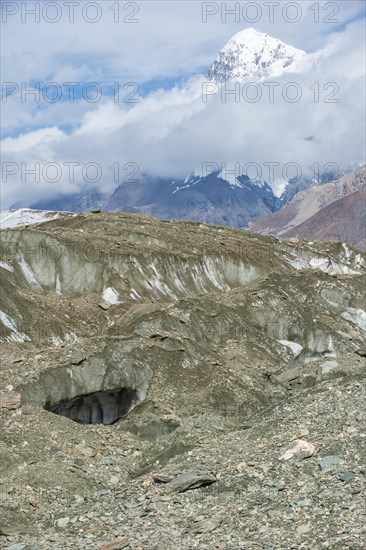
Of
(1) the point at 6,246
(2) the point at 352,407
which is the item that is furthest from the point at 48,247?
(2) the point at 352,407

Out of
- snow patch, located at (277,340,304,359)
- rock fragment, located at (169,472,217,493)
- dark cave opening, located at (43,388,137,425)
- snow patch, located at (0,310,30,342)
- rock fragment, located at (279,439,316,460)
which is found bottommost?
snow patch, located at (277,340,304,359)

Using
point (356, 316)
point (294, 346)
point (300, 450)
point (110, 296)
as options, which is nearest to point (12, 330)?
point (110, 296)

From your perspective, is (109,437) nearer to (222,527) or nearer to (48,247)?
(222,527)

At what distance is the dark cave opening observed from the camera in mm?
38719

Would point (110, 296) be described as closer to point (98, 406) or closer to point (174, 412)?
point (98, 406)

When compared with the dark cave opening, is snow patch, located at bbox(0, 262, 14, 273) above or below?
below

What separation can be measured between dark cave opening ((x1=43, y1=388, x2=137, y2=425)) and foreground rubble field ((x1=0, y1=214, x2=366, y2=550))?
0.07 m

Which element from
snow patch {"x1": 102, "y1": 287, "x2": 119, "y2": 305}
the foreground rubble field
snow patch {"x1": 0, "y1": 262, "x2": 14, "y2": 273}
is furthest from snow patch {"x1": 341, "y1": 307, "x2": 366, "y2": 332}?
snow patch {"x1": 0, "y1": 262, "x2": 14, "y2": 273}

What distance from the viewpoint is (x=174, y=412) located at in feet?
129

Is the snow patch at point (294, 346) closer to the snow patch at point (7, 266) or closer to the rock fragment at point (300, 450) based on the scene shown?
the snow patch at point (7, 266)

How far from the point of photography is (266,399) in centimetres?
4222

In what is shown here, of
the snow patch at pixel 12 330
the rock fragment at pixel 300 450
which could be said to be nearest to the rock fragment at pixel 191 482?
the rock fragment at pixel 300 450

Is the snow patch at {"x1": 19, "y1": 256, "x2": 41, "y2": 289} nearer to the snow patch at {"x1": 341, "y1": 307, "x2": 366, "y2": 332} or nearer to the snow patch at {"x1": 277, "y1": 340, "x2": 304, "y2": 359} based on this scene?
the snow patch at {"x1": 277, "y1": 340, "x2": 304, "y2": 359}

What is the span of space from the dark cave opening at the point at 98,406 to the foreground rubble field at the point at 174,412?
7 cm
